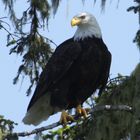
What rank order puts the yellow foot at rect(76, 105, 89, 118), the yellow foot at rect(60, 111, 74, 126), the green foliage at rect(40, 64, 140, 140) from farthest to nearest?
the yellow foot at rect(76, 105, 89, 118) < the yellow foot at rect(60, 111, 74, 126) < the green foliage at rect(40, 64, 140, 140)

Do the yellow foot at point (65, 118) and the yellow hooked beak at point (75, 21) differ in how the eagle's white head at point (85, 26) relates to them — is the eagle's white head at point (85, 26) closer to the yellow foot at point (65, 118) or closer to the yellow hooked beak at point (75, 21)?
the yellow hooked beak at point (75, 21)

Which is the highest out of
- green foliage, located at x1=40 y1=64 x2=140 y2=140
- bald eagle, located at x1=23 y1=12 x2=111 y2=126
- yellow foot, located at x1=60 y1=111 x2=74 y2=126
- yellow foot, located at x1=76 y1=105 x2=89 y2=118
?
bald eagle, located at x1=23 y1=12 x2=111 y2=126

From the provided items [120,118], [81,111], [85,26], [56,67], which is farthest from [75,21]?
[120,118]

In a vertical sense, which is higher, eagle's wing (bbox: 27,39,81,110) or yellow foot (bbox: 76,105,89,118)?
eagle's wing (bbox: 27,39,81,110)

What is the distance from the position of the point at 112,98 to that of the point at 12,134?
0.83m

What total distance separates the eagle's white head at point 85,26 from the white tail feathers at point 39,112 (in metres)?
0.63

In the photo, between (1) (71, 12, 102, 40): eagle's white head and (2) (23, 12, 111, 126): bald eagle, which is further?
(1) (71, 12, 102, 40): eagle's white head

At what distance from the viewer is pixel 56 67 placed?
16.7 feet

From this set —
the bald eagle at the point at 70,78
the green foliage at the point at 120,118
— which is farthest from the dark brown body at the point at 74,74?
the green foliage at the point at 120,118

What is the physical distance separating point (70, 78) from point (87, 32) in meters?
0.50

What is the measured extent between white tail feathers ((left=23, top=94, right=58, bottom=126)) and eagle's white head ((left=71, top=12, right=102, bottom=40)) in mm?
629

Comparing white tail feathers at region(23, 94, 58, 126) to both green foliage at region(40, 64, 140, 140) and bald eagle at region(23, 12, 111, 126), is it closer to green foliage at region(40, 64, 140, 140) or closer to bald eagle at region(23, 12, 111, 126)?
bald eagle at region(23, 12, 111, 126)

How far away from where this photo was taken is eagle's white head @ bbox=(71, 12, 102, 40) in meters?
5.30

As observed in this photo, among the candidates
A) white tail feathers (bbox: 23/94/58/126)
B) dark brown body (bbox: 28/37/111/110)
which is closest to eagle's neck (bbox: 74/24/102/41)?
dark brown body (bbox: 28/37/111/110)
